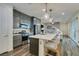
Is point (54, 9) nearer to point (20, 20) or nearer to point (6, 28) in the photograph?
point (20, 20)

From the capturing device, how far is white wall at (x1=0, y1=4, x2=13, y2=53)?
2.82m

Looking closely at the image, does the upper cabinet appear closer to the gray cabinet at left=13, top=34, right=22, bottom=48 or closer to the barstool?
the gray cabinet at left=13, top=34, right=22, bottom=48

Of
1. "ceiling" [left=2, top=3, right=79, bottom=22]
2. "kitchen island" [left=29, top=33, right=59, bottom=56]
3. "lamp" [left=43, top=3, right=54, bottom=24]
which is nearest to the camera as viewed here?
"ceiling" [left=2, top=3, right=79, bottom=22]

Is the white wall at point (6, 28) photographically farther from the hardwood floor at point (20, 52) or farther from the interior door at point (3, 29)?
the hardwood floor at point (20, 52)

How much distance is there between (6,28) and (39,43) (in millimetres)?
1028

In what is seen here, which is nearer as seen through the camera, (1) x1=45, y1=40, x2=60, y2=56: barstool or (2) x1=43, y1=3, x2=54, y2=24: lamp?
(1) x1=45, y1=40, x2=60, y2=56: barstool

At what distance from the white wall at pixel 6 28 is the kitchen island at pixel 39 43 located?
22.3 inches

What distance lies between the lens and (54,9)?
271 cm

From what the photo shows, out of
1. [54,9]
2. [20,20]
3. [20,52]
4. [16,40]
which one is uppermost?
[54,9]

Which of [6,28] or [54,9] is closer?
[54,9]

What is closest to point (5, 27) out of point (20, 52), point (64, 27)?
point (20, 52)

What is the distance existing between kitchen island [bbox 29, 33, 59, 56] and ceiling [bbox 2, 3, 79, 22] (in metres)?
0.50

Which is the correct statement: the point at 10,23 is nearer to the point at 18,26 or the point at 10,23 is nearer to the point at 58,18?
the point at 18,26

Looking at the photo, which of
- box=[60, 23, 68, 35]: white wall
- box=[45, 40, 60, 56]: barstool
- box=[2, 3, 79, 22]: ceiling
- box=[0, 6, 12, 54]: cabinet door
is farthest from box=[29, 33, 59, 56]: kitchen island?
box=[0, 6, 12, 54]: cabinet door
